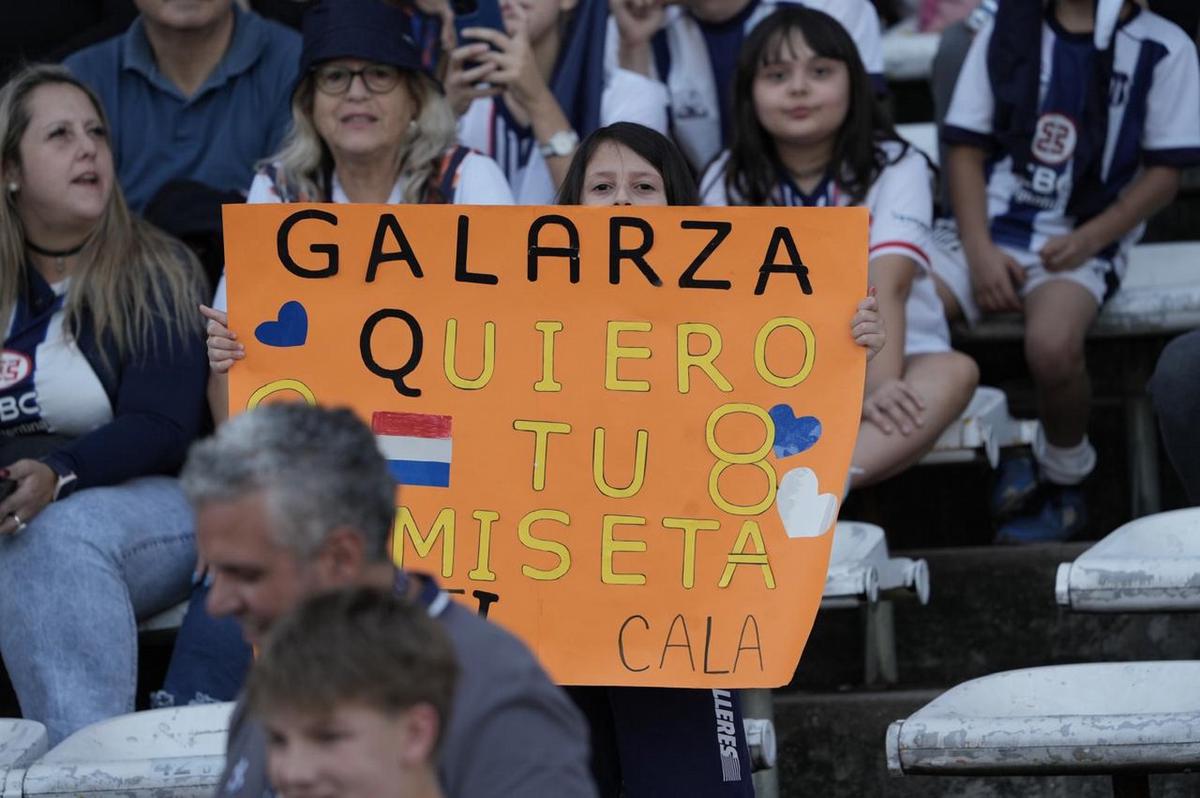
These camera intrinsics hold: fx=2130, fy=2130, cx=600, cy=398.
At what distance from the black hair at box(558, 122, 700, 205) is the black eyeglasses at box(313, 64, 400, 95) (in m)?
1.00

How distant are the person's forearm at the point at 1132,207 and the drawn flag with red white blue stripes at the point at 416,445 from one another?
2187 mm

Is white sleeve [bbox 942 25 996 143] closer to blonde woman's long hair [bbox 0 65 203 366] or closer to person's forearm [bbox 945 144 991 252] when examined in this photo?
person's forearm [bbox 945 144 991 252]

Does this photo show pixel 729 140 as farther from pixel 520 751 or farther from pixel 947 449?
pixel 520 751

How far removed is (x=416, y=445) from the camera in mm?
3342

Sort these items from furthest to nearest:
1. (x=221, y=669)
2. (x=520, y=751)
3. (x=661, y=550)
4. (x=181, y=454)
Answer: (x=181, y=454) → (x=221, y=669) → (x=661, y=550) → (x=520, y=751)

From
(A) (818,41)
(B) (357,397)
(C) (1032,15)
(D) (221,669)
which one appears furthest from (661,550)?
(C) (1032,15)

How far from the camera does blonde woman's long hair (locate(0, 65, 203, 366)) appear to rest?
4.34m

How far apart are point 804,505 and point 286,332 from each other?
0.88 meters

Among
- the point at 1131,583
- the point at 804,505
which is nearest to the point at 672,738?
the point at 804,505

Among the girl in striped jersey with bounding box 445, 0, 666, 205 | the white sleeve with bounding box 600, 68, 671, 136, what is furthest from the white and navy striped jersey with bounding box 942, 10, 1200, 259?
the girl in striped jersey with bounding box 445, 0, 666, 205

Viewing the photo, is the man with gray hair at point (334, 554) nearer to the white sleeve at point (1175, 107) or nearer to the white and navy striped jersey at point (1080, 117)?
the white and navy striped jersey at point (1080, 117)

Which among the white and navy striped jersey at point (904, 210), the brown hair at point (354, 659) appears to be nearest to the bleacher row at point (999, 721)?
the white and navy striped jersey at point (904, 210)

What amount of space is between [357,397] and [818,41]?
176 cm

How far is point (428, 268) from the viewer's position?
3.43 meters
